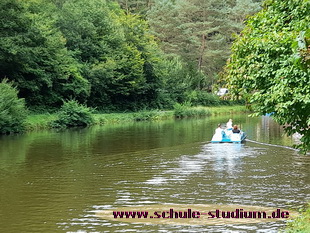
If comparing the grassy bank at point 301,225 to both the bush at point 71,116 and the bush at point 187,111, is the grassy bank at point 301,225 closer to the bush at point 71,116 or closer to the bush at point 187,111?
the bush at point 71,116

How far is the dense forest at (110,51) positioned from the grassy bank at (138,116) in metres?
2.76

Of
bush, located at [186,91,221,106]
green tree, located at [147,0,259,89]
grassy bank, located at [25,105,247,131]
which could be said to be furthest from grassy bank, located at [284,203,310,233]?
green tree, located at [147,0,259,89]

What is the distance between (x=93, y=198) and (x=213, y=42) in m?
69.4

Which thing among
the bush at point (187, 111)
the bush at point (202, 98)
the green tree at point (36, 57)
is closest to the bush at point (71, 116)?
the green tree at point (36, 57)

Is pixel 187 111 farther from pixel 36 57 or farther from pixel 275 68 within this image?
pixel 275 68

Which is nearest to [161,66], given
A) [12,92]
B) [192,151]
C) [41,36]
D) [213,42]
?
[213,42]

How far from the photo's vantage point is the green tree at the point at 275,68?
1195 centimetres

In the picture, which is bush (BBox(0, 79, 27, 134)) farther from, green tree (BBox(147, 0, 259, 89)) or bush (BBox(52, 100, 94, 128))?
green tree (BBox(147, 0, 259, 89))

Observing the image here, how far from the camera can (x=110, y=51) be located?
56.0m

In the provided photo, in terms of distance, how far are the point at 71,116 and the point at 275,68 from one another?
33.7m

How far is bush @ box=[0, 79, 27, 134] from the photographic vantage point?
35.2m

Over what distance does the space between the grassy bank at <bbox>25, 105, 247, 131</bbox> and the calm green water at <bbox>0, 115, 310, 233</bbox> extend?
1366cm

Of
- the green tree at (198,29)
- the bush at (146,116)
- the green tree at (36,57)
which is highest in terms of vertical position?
the green tree at (198,29)

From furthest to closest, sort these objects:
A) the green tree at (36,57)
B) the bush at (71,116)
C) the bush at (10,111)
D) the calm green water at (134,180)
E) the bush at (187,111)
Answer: the bush at (187,111), the bush at (71,116), the green tree at (36,57), the bush at (10,111), the calm green water at (134,180)
